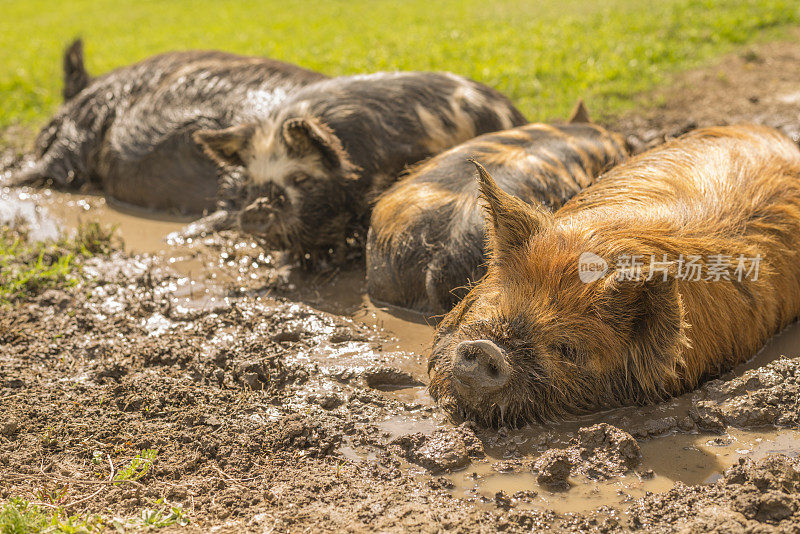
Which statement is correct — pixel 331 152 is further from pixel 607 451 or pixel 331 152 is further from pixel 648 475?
pixel 648 475

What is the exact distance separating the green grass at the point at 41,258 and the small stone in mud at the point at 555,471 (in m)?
3.53

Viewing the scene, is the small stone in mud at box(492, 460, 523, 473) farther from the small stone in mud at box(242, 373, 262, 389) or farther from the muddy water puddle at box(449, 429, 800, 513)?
the small stone in mud at box(242, 373, 262, 389)

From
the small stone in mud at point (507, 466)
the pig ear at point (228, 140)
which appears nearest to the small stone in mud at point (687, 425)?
the small stone in mud at point (507, 466)

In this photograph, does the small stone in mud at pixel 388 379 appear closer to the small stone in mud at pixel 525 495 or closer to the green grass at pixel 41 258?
the small stone in mud at pixel 525 495

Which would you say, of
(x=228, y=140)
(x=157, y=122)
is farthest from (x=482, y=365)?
(x=157, y=122)

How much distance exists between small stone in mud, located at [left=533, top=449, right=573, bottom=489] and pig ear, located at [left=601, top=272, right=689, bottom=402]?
0.55 metres

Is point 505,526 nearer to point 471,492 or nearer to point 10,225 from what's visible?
point 471,492

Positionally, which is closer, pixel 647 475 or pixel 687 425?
pixel 647 475

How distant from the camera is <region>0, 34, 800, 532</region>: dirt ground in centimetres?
285

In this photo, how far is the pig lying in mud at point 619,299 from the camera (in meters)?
3.19

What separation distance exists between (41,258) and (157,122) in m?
1.89

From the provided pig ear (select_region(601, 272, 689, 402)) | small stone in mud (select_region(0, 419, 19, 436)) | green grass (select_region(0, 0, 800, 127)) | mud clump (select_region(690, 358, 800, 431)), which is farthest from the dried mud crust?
small stone in mud (select_region(0, 419, 19, 436))

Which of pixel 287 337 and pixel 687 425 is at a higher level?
pixel 687 425

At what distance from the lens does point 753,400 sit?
3.32 m
